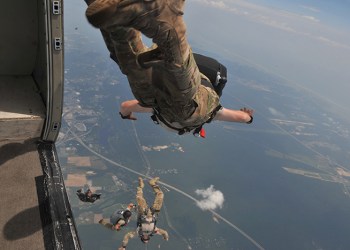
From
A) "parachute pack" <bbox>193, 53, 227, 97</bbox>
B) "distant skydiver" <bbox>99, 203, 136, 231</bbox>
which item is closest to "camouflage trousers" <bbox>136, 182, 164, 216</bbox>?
"distant skydiver" <bbox>99, 203, 136, 231</bbox>

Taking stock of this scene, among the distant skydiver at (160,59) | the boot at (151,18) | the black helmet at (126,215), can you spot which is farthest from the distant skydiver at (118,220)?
the boot at (151,18)

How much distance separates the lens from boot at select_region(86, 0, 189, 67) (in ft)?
4.82

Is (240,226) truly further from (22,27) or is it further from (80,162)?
(22,27)

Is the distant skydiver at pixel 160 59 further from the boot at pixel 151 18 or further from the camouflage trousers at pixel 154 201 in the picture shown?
the camouflage trousers at pixel 154 201

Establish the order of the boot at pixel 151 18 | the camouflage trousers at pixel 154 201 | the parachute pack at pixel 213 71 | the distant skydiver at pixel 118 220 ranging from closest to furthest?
1. the boot at pixel 151 18
2. the parachute pack at pixel 213 71
3. the distant skydiver at pixel 118 220
4. the camouflage trousers at pixel 154 201

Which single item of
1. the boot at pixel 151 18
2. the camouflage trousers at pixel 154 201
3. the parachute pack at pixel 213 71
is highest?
the boot at pixel 151 18

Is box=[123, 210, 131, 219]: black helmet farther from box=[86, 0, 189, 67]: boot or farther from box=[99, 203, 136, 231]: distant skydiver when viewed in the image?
box=[86, 0, 189, 67]: boot

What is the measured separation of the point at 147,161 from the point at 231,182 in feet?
98.7

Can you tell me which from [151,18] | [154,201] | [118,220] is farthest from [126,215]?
[151,18]

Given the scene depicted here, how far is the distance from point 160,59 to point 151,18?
0.63m

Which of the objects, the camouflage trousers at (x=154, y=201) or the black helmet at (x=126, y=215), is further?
the camouflage trousers at (x=154, y=201)

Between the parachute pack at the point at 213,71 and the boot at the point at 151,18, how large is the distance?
1845mm

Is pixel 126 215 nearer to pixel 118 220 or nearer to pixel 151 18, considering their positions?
pixel 118 220

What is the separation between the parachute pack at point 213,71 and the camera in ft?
13.2
